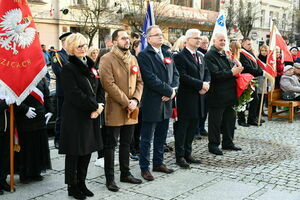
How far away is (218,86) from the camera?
22.9 ft

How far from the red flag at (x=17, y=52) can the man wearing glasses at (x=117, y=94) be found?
884 mm

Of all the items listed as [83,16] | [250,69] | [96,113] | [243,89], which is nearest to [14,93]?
[96,113]

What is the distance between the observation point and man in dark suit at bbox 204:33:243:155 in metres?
6.85

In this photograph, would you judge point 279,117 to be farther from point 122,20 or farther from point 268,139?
point 122,20

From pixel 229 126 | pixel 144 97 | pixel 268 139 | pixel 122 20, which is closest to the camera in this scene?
pixel 144 97

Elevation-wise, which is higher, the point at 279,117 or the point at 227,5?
the point at 227,5

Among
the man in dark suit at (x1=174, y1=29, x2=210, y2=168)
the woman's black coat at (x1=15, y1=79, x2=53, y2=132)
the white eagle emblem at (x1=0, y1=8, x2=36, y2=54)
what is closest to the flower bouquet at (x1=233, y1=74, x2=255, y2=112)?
the man in dark suit at (x1=174, y1=29, x2=210, y2=168)

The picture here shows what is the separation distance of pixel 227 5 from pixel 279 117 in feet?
92.3

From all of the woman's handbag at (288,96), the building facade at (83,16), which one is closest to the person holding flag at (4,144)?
the woman's handbag at (288,96)

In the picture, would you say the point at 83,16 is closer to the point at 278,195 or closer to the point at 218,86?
the point at 218,86

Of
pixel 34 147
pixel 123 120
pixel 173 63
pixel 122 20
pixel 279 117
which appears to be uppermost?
pixel 122 20

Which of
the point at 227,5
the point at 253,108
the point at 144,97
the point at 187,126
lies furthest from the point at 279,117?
the point at 227,5

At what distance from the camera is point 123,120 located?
5.15 m

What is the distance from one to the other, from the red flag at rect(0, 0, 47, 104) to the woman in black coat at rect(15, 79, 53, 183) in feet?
1.11
